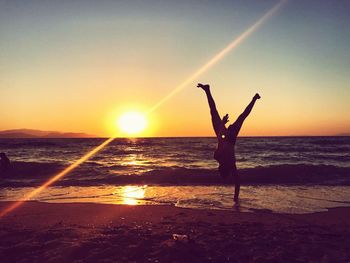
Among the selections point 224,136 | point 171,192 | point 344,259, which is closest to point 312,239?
point 344,259

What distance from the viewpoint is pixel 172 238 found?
18.7 feet

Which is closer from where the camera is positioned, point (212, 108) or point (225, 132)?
point (225, 132)

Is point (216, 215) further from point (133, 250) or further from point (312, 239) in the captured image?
point (133, 250)

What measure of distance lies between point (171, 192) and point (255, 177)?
7837mm

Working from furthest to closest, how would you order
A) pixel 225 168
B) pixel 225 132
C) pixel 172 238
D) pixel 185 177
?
pixel 185 177, pixel 225 168, pixel 225 132, pixel 172 238

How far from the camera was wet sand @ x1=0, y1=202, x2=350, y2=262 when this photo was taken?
486 centimetres

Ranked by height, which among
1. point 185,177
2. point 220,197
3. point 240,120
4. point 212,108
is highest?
point 212,108

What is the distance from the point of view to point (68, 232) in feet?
20.5

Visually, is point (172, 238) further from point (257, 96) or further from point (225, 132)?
point (257, 96)

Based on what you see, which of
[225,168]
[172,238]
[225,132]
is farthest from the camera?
[225,168]

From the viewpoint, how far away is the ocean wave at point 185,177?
1728 cm

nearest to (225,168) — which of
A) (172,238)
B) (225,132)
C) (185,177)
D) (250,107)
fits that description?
(225,132)

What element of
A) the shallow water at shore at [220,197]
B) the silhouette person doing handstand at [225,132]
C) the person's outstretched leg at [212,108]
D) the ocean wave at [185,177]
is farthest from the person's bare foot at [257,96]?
the ocean wave at [185,177]

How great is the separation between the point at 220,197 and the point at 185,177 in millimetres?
7444
